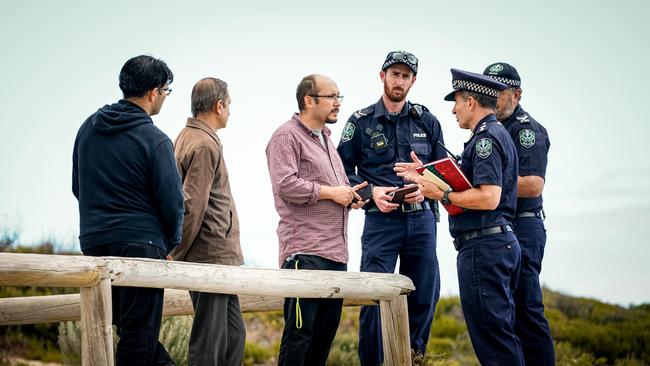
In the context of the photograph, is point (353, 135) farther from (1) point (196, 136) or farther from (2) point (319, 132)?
(1) point (196, 136)

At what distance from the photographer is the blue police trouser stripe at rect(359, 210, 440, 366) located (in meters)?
6.64

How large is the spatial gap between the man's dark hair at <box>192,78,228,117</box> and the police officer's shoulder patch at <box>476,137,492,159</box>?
1.73 m

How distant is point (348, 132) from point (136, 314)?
2763mm

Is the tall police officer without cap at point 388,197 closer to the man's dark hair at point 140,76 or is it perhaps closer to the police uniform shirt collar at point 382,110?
the police uniform shirt collar at point 382,110

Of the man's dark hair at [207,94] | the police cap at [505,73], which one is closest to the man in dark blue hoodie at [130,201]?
the man's dark hair at [207,94]

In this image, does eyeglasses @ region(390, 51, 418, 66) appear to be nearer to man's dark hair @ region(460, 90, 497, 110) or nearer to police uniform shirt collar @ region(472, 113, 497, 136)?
man's dark hair @ region(460, 90, 497, 110)

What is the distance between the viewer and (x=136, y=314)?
483 cm

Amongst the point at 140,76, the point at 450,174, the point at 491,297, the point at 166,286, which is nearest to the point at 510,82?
the point at 450,174

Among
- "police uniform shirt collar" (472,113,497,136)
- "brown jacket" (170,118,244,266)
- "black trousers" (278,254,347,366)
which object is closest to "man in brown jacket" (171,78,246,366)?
"brown jacket" (170,118,244,266)

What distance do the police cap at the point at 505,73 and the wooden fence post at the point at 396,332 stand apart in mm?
1878

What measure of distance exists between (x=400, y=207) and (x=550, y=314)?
37.4 feet

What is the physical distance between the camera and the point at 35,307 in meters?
6.35

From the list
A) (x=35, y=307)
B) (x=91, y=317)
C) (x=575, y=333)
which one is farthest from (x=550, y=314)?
(x=91, y=317)

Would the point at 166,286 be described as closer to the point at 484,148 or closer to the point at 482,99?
the point at 484,148
